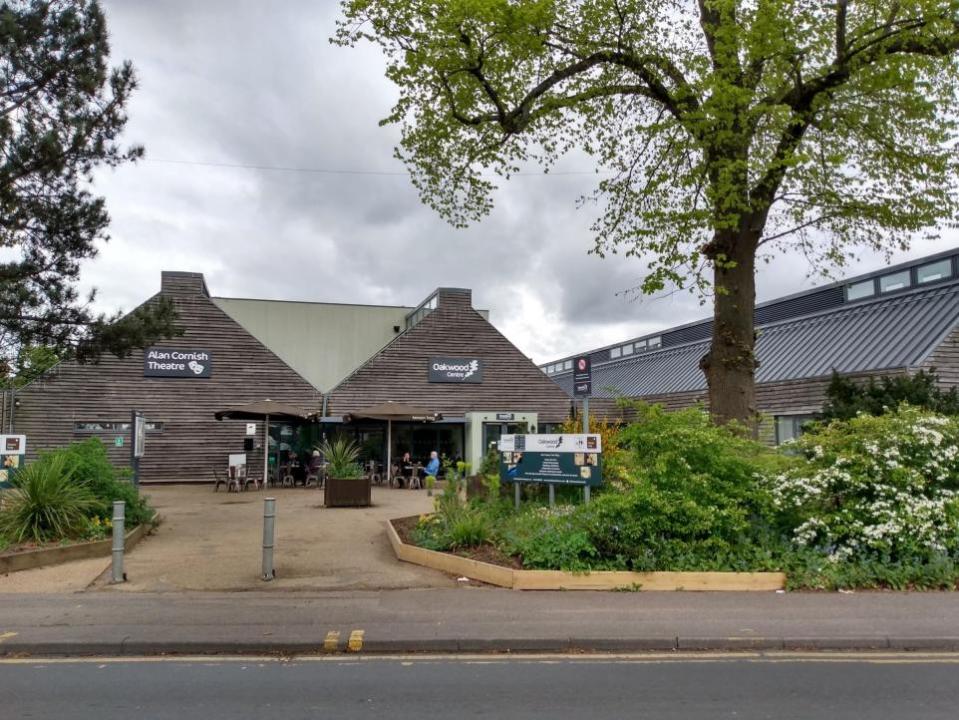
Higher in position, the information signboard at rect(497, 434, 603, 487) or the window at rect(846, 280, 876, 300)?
the window at rect(846, 280, 876, 300)

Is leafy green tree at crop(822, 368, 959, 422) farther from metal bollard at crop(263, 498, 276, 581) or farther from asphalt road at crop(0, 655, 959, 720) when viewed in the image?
metal bollard at crop(263, 498, 276, 581)

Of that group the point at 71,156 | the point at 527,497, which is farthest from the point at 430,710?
the point at 71,156

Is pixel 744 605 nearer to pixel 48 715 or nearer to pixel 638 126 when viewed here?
pixel 48 715

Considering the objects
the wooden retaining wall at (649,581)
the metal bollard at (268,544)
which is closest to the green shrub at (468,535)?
the wooden retaining wall at (649,581)

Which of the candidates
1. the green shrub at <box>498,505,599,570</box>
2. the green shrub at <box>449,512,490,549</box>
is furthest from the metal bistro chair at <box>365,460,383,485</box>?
the green shrub at <box>498,505,599,570</box>

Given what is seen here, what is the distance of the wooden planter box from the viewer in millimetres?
17359

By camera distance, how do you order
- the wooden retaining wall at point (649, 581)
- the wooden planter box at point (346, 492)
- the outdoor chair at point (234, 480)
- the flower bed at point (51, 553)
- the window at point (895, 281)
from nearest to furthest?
the wooden retaining wall at point (649, 581) → the flower bed at point (51, 553) → the wooden planter box at point (346, 492) → the outdoor chair at point (234, 480) → the window at point (895, 281)

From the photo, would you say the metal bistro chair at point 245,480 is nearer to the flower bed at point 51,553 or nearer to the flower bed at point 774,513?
the flower bed at point 51,553

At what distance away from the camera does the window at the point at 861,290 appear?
87.0 ft

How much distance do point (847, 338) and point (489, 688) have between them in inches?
851

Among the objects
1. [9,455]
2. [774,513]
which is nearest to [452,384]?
[9,455]

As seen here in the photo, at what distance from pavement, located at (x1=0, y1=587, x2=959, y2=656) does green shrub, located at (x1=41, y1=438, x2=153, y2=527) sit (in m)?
4.02

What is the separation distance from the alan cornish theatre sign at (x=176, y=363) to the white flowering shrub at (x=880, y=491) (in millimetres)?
23250

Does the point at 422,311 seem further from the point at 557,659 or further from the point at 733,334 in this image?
the point at 557,659
